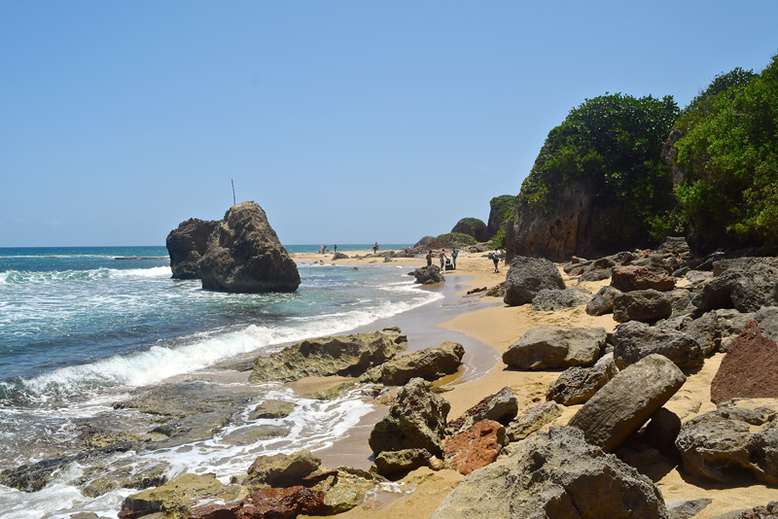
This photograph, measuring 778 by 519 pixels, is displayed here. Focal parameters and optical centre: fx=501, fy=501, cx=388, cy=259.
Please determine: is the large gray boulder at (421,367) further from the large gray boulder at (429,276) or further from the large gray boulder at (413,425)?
the large gray boulder at (429,276)

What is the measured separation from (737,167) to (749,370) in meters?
10.8

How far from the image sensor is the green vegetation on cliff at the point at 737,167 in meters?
12.3

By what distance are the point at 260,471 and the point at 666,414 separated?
372 centimetres

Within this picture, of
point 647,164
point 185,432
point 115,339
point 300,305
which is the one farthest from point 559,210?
point 185,432

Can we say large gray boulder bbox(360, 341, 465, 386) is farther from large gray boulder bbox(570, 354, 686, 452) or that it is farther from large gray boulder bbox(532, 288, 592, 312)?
large gray boulder bbox(532, 288, 592, 312)

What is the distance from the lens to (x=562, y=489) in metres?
2.87

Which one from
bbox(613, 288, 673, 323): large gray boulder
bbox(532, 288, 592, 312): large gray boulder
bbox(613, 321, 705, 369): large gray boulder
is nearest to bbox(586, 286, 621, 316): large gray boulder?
bbox(613, 288, 673, 323): large gray boulder

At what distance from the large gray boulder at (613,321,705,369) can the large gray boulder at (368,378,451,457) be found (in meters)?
2.33

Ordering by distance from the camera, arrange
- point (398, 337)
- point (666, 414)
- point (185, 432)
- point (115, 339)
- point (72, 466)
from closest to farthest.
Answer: point (666, 414) < point (72, 466) < point (185, 432) < point (398, 337) < point (115, 339)

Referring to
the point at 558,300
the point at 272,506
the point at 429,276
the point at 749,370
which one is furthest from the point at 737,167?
the point at 429,276

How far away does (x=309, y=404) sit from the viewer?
773 centimetres

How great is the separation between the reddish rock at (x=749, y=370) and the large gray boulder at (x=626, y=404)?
995 mm

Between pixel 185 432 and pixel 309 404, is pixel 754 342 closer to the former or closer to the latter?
pixel 309 404

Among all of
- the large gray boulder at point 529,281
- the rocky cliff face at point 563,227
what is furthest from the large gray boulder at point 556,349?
the rocky cliff face at point 563,227
